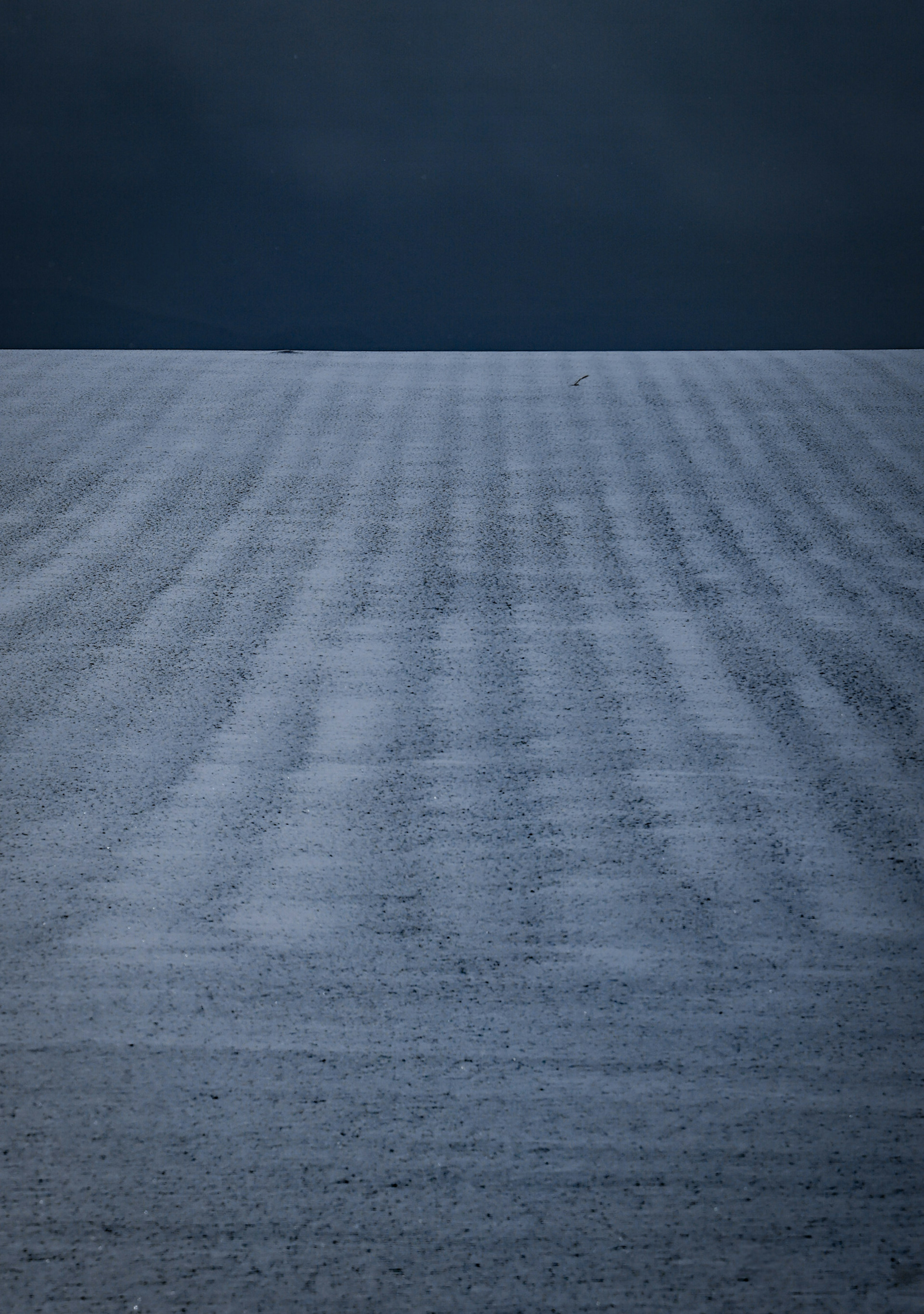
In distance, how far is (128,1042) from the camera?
3.58 ft

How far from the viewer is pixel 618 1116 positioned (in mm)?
1015

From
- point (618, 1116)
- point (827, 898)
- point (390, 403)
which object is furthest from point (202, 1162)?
point (390, 403)

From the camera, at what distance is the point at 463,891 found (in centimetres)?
130

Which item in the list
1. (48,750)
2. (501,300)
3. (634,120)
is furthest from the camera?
(501,300)

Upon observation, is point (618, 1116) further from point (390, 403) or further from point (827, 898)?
point (390, 403)

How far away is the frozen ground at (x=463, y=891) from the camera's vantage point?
915mm

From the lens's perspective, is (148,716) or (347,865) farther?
(148,716)

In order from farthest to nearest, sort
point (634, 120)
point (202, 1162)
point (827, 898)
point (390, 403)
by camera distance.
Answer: point (634, 120) < point (390, 403) < point (827, 898) < point (202, 1162)

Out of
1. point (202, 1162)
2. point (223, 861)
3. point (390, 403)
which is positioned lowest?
point (202, 1162)

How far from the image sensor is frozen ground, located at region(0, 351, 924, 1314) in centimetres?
91

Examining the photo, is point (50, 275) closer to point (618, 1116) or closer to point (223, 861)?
point (223, 861)

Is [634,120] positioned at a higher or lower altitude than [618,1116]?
higher

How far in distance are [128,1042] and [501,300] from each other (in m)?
3.57

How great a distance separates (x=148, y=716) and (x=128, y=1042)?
694 millimetres
